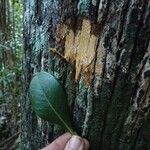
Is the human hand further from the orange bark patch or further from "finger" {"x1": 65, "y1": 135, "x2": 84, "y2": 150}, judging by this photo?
the orange bark patch

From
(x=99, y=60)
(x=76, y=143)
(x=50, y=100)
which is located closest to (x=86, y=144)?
(x=76, y=143)

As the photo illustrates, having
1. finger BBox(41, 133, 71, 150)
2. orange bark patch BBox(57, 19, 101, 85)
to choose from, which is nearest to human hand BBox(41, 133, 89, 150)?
finger BBox(41, 133, 71, 150)

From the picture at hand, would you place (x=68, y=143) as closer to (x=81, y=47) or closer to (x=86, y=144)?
(x=86, y=144)

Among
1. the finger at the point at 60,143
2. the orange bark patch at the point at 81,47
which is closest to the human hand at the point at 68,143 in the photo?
the finger at the point at 60,143

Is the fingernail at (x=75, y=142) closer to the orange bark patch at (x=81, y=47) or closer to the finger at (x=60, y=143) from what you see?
the finger at (x=60, y=143)

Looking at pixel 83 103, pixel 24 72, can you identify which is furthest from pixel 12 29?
pixel 83 103

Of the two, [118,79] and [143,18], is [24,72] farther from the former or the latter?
[143,18]
